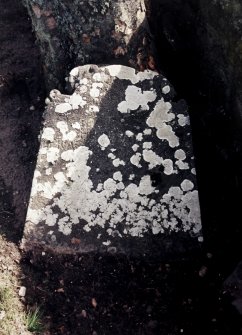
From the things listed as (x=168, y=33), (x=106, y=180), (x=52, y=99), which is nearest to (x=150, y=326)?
(x=106, y=180)

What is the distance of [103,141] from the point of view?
8.59ft

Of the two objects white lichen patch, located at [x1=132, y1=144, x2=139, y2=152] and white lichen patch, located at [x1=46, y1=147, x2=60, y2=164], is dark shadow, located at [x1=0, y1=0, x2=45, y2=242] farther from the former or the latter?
white lichen patch, located at [x1=132, y1=144, x2=139, y2=152]

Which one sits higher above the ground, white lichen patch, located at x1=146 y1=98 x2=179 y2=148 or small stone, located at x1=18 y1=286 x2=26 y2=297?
white lichen patch, located at x1=146 y1=98 x2=179 y2=148

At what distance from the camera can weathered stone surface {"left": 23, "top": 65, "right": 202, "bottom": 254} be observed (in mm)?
2467

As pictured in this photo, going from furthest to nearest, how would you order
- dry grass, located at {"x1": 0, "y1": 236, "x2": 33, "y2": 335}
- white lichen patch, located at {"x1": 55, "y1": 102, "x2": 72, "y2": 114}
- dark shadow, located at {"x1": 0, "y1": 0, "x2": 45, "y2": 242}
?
dark shadow, located at {"x1": 0, "y1": 0, "x2": 45, "y2": 242} → white lichen patch, located at {"x1": 55, "y1": 102, "x2": 72, "y2": 114} → dry grass, located at {"x1": 0, "y1": 236, "x2": 33, "y2": 335}

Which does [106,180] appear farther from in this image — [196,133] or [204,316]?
[204,316]

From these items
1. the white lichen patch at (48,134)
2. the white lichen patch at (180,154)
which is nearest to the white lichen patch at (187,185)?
the white lichen patch at (180,154)

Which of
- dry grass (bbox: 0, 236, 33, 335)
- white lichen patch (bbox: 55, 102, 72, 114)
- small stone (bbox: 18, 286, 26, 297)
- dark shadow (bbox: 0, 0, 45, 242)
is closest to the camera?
dry grass (bbox: 0, 236, 33, 335)

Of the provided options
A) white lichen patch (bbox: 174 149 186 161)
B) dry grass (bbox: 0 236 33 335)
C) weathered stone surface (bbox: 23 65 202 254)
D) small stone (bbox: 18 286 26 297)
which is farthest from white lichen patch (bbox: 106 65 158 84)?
small stone (bbox: 18 286 26 297)

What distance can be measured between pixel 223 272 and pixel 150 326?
0.48 meters

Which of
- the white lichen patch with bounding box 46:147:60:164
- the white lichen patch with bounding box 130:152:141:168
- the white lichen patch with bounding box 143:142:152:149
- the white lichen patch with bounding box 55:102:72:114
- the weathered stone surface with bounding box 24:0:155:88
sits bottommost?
the white lichen patch with bounding box 46:147:60:164

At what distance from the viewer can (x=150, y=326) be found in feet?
7.59

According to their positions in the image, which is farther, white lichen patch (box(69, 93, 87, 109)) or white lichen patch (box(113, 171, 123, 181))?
white lichen patch (box(69, 93, 87, 109))

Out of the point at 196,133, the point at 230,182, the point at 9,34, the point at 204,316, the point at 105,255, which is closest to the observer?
the point at 204,316
